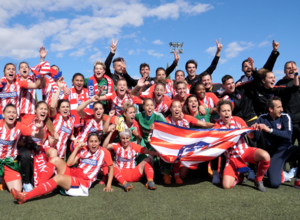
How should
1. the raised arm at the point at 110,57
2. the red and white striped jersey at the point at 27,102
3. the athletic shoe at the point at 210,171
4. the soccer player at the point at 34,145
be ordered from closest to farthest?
the soccer player at the point at 34,145, the athletic shoe at the point at 210,171, the red and white striped jersey at the point at 27,102, the raised arm at the point at 110,57

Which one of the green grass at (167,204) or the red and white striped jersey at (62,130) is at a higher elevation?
the red and white striped jersey at (62,130)

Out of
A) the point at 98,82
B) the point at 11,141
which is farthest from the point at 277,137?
the point at 11,141

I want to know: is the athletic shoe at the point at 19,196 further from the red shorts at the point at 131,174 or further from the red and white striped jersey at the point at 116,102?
the red and white striped jersey at the point at 116,102

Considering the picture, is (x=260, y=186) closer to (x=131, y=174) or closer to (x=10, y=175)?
(x=131, y=174)

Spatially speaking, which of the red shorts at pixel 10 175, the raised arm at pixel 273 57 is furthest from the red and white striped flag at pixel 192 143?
the raised arm at pixel 273 57

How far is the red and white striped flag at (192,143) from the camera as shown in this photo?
425 cm

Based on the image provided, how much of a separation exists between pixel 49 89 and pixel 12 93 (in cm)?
97

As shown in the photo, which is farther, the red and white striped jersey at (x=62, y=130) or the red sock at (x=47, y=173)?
the red and white striped jersey at (x=62, y=130)

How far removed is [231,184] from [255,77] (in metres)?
2.52

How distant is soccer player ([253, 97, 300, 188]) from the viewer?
165 inches

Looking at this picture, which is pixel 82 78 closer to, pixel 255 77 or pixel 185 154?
pixel 185 154

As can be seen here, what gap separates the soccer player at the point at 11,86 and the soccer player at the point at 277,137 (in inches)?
171

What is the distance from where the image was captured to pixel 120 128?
4746 mm

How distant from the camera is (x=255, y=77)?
17.8ft
